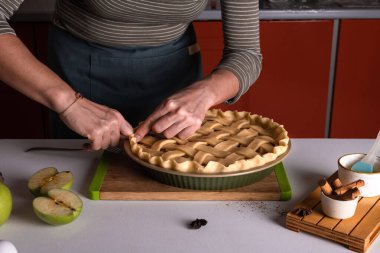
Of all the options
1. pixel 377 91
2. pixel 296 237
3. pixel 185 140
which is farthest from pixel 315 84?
pixel 296 237

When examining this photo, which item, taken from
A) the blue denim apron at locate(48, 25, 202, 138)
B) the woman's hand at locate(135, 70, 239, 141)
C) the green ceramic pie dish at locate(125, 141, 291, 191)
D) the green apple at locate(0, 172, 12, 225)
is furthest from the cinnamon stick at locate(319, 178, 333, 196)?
the blue denim apron at locate(48, 25, 202, 138)

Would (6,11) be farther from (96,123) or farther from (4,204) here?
(4,204)

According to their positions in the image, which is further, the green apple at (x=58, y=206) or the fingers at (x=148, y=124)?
the fingers at (x=148, y=124)

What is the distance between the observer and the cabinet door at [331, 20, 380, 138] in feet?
7.54

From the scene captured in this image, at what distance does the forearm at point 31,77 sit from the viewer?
1.05 meters

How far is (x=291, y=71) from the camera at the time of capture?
2.37m

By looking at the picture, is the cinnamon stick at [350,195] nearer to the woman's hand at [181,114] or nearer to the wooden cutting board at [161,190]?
the wooden cutting board at [161,190]

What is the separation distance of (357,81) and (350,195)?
159 centimetres

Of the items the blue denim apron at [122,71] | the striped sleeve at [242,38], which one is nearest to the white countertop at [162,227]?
the striped sleeve at [242,38]

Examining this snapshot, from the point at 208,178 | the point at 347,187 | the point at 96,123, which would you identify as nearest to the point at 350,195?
the point at 347,187

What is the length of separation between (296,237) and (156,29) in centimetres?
67

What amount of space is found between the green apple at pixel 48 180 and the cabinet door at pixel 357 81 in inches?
62.3

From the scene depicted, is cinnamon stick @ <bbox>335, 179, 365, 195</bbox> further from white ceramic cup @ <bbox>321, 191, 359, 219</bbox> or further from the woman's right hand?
the woman's right hand

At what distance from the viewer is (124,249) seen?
2.79 feet
